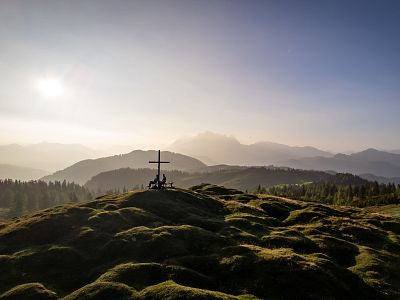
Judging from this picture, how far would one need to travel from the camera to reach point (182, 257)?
41062 millimetres

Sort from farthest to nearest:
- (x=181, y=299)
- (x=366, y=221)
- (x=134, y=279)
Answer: (x=366, y=221)
(x=134, y=279)
(x=181, y=299)

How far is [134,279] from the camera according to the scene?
35.5 m

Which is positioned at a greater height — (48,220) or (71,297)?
(48,220)

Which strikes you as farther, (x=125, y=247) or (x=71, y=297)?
(x=125, y=247)

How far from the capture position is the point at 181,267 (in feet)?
124

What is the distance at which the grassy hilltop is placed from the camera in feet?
112

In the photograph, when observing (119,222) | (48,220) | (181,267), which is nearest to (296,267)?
(181,267)

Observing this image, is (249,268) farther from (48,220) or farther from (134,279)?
(48,220)

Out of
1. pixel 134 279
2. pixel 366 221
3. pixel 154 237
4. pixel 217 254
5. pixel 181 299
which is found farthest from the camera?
pixel 366 221

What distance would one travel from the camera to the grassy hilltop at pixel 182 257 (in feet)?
112

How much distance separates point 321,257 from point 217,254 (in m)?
13.3

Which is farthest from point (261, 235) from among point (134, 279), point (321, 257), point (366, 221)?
point (366, 221)

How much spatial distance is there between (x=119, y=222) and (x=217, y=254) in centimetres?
1869

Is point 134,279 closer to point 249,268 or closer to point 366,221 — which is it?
point 249,268
